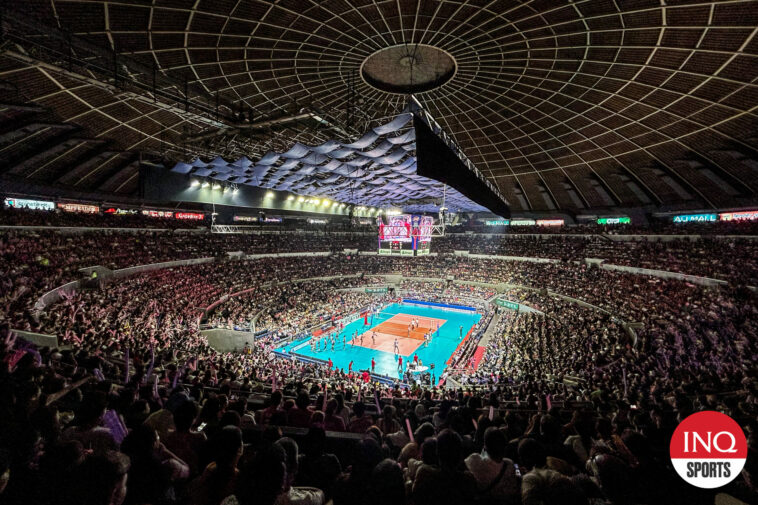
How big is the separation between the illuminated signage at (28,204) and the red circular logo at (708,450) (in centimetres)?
3956

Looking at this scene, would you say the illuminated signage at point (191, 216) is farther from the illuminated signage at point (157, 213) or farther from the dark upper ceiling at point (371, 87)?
the dark upper ceiling at point (371, 87)

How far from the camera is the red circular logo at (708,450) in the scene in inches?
131

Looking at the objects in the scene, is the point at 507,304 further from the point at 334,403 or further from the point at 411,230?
the point at 334,403

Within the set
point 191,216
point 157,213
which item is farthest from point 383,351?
point 157,213

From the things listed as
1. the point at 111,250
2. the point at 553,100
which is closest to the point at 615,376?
the point at 553,100

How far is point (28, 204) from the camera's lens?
26719 mm

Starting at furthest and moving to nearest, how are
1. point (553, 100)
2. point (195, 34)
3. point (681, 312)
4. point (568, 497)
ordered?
point (681, 312) → point (553, 100) → point (195, 34) → point (568, 497)

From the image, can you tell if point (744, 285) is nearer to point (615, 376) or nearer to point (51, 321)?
point (615, 376)

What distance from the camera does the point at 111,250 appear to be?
28703 mm

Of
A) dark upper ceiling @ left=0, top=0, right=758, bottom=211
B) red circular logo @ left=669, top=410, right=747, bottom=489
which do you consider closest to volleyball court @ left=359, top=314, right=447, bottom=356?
dark upper ceiling @ left=0, top=0, right=758, bottom=211

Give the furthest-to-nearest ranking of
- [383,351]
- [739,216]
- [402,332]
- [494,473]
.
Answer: [402,332] < [383,351] < [739,216] < [494,473]

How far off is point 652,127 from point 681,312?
40.3 ft

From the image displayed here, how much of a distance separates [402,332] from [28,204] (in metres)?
35.2

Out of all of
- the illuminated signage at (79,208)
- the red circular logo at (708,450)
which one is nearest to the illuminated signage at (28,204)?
the illuminated signage at (79,208)
